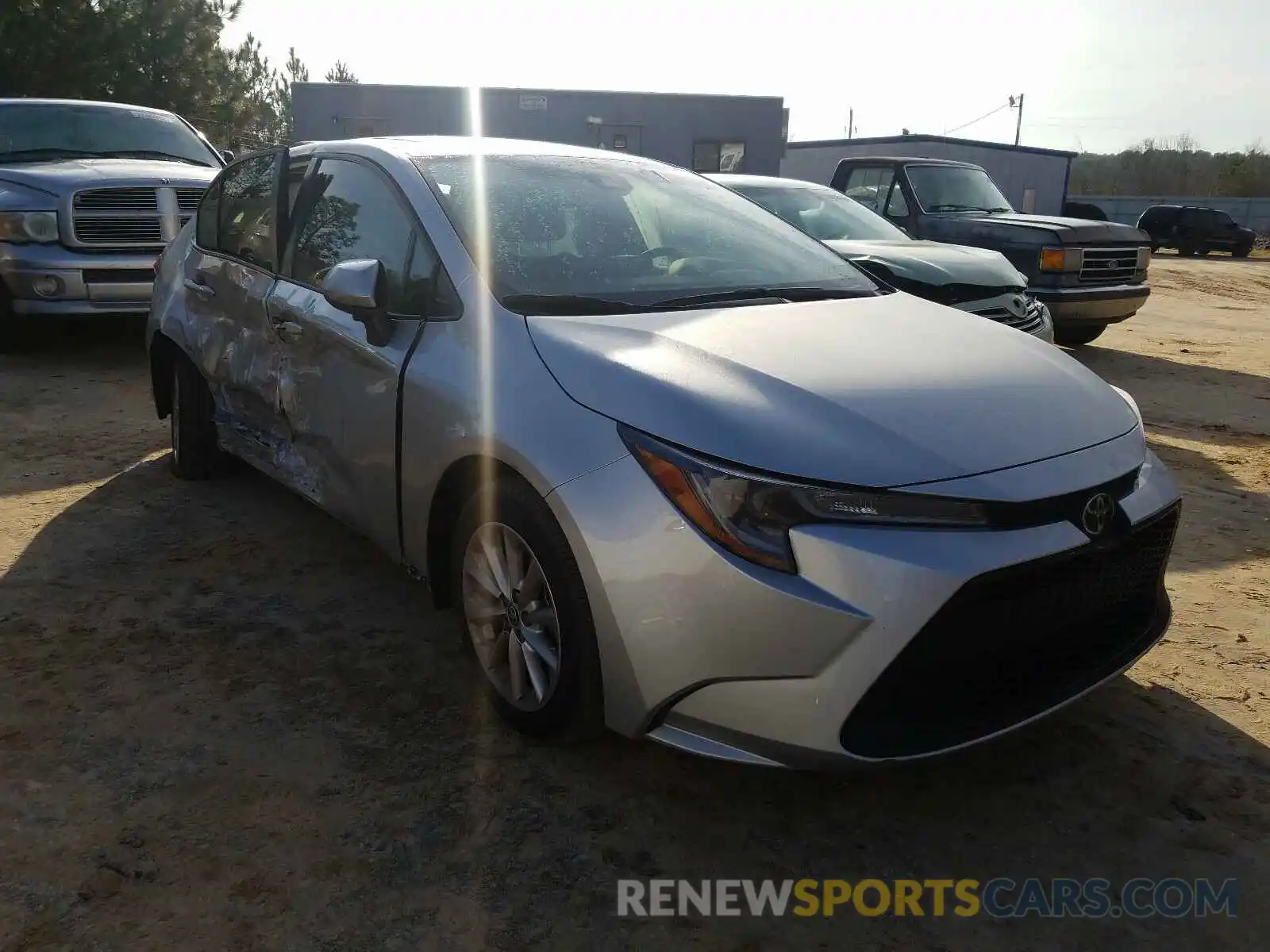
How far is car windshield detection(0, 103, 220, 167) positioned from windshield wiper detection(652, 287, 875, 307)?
7193mm

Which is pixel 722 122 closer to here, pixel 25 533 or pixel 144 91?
pixel 144 91

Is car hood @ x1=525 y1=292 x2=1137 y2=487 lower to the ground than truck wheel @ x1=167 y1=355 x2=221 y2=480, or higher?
higher

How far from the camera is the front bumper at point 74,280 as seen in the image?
737cm

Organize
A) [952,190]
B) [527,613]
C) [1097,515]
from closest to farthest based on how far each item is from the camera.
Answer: [1097,515]
[527,613]
[952,190]

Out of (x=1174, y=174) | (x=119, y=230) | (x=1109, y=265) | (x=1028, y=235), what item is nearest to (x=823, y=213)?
(x=1028, y=235)

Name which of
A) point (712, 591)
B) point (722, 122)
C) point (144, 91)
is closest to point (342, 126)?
point (144, 91)

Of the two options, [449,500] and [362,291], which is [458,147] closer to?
[362,291]

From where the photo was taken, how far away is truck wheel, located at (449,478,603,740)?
2.46 metres

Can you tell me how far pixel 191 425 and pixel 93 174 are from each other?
399 centimetres

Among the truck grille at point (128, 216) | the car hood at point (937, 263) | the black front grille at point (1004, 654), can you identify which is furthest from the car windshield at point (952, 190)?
the black front grille at point (1004, 654)

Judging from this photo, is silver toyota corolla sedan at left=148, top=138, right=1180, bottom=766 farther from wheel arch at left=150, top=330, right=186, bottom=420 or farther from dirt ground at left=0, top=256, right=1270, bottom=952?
wheel arch at left=150, top=330, right=186, bottom=420

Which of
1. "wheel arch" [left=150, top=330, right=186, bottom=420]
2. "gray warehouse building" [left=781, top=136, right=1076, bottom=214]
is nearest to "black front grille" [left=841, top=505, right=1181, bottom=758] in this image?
"wheel arch" [left=150, top=330, right=186, bottom=420]

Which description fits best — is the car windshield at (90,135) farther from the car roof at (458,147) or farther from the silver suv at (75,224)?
the car roof at (458,147)

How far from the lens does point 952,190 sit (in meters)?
9.87
